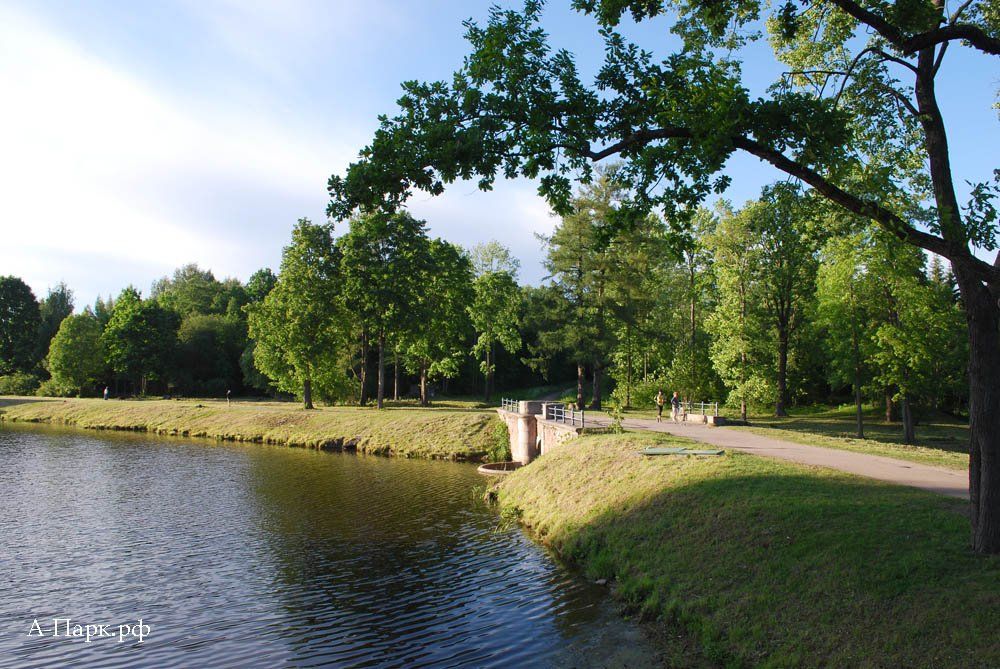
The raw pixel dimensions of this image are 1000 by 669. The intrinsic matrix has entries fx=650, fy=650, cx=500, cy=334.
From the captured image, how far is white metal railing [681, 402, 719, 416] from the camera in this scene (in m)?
32.3

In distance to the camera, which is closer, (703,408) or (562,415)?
(562,415)

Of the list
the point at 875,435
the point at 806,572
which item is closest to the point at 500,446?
the point at 875,435

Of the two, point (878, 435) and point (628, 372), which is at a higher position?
point (628, 372)

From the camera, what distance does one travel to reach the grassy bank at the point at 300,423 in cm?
3425

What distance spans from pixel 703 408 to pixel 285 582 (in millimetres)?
25336

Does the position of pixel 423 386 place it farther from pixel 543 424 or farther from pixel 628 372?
pixel 543 424

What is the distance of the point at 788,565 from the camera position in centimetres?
988

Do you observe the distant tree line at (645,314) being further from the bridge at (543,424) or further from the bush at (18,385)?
the bush at (18,385)

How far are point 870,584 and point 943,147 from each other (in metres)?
6.38

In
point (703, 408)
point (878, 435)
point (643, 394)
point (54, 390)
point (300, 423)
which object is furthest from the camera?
point (54, 390)

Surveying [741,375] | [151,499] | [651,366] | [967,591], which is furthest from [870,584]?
[651,366]

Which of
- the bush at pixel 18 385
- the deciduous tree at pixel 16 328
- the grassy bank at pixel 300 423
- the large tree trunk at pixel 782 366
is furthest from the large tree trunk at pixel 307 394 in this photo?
the deciduous tree at pixel 16 328

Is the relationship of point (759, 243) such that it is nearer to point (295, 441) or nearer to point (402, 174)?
point (295, 441)

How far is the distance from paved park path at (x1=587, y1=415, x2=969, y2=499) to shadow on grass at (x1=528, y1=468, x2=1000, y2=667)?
4.44ft
